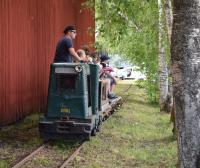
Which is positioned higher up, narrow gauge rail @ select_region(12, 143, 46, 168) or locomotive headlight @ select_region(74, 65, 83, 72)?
locomotive headlight @ select_region(74, 65, 83, 72)

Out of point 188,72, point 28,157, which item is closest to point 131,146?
point 28,157

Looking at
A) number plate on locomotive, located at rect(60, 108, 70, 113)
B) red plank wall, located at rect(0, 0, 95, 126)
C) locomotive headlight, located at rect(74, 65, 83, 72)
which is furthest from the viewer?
red plank wall, located at rect(0, 0, 95, 126)

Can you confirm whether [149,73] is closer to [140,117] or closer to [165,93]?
[165,93]

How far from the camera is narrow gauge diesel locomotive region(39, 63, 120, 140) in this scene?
34.0 ft

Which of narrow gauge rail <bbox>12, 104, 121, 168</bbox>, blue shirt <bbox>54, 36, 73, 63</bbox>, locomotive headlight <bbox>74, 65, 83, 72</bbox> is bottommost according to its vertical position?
narrow gauge rail <bbox>12, 104, 121, 168</bbox>

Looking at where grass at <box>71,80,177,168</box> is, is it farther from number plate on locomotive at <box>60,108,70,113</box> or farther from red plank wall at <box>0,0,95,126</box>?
red plank wall at <box>0,0,95,126</box>

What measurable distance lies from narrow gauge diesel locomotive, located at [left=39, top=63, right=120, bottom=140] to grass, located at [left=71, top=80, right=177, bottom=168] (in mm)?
454

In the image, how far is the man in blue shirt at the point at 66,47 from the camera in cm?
1109

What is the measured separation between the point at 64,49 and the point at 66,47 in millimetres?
111

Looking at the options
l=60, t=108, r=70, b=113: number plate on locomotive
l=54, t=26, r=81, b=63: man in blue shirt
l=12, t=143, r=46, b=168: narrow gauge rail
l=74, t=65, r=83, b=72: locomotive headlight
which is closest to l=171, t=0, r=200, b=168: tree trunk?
l=12, t=143, r=46, b=168: narrow gauge rail

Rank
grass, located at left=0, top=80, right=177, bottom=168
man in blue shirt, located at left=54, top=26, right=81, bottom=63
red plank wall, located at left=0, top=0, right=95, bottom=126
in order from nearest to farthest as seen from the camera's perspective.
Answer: grass, located at left=0, top=80, right=177, bottom=168, man in blue shirt, located at left=54, top=26, right=81, bottom=63, red plank wall, located at left=0, top=0, right=95, bottom=126

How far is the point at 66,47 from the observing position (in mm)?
11180

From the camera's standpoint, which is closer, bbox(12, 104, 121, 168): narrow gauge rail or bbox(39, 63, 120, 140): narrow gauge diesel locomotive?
bbox(12, 104, 121, 168): narrow gauge rail

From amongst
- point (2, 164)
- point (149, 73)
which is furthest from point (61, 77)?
point (149, 73)
